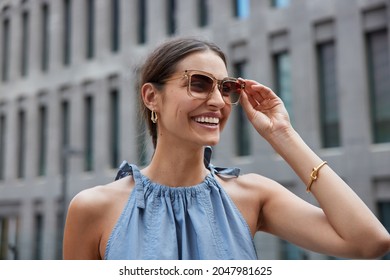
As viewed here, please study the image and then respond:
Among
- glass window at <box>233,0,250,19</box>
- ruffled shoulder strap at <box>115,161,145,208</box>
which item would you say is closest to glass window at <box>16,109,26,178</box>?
glass window at <box>233,0,250,19</box>

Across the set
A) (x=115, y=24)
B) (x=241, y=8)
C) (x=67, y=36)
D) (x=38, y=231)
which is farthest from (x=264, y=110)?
(x=67, y=36)

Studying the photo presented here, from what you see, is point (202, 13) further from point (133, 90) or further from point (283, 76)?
point (133, 90)

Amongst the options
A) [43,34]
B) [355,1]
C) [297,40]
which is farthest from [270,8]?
[43,34]

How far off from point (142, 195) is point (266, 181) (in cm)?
35

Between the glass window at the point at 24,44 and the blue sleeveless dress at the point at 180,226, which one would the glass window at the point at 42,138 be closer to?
the glass window at the point at 24,44

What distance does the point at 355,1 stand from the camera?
380 inches

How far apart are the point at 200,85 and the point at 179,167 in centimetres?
25

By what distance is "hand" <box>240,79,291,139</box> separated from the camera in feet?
4.71

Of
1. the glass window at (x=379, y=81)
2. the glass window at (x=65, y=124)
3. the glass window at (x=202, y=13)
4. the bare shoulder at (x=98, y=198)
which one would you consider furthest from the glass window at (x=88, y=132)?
the bare shoulder at (x=98, y=198)

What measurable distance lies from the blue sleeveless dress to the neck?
21mm

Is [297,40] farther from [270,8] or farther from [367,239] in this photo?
[367,239]

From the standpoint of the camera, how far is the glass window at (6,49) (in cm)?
1283

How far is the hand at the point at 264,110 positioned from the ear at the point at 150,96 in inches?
10.0

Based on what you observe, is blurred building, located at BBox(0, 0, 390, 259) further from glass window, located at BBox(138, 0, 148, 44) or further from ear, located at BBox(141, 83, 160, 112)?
ear, located at BBox(141, 83, 160, 112)
